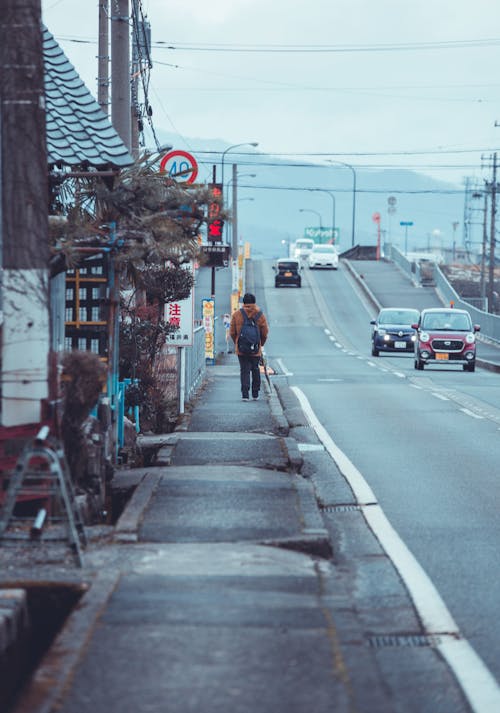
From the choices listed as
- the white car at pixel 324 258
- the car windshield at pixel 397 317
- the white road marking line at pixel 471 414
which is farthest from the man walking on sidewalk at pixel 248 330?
the white car at pixel 324 258

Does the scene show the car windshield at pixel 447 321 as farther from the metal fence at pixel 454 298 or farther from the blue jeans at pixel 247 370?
the metal fence at pixel 454 298

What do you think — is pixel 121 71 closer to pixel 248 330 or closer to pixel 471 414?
pixel 248 330

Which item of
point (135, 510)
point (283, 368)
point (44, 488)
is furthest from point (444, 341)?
point (44, 488)

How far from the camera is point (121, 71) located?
18641mm

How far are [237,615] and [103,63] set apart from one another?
21.2 m

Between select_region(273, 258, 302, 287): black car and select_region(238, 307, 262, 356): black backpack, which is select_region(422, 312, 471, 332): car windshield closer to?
select_region(238, 307, 262, 356): black backpack

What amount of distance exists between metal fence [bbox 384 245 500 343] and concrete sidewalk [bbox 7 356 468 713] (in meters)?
47.5

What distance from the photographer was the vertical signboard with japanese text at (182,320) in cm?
1873

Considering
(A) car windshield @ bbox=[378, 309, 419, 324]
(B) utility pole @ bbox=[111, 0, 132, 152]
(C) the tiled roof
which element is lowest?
(A) car windshield @ bbox=[378, 309, 419, 324]

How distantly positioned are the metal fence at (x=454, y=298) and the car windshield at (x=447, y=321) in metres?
18.2

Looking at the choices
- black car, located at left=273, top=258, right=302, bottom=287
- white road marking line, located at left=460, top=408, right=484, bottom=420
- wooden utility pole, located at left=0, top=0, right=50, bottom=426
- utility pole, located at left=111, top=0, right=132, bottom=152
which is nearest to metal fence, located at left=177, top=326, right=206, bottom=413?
utility pole, located at left=111, top=0, right=132, bottom=152

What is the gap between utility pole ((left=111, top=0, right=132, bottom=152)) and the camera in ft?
60.3

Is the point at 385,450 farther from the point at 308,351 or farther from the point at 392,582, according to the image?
the point at 308,351

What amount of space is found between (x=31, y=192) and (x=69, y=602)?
287 cm
